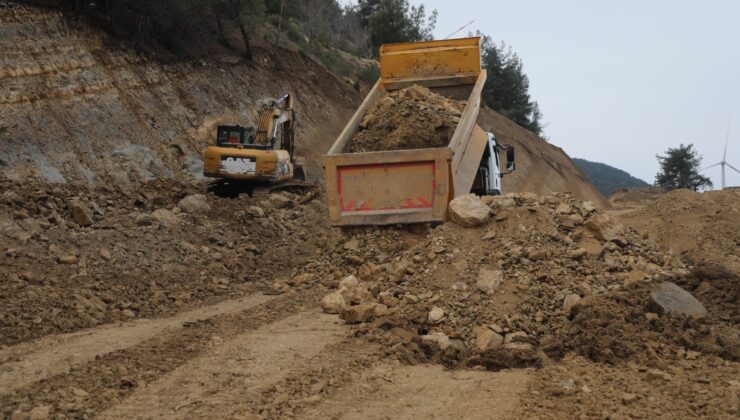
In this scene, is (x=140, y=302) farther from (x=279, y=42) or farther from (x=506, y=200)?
(x=279, y=42)

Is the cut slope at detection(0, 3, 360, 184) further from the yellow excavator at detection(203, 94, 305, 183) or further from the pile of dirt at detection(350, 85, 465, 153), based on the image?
the pile of dirt at detection(350, 85, 465, 153)

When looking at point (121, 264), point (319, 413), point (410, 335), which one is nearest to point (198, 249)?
point (121, 264)

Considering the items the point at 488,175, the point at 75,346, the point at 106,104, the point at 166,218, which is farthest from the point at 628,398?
the point at 106,104

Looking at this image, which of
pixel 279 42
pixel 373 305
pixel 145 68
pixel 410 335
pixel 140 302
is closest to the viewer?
pixel 410 335

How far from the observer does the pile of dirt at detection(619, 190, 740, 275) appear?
11.5 metres

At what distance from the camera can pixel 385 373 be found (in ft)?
19.4

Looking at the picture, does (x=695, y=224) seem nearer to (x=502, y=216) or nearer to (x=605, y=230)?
(x=605, y=230)

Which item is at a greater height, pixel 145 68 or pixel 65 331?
pixel 145 68

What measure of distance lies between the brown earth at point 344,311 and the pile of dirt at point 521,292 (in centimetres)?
2

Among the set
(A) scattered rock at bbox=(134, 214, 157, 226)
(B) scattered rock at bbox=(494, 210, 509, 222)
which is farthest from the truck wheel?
(B) scattered rock at bbox=(494, 210, 509, 222)

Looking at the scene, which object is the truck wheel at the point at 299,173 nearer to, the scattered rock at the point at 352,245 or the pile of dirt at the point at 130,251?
the pile of dirt at the point at 130,251

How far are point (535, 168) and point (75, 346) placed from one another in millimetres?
25224

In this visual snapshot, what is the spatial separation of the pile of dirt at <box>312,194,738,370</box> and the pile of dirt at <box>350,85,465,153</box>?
1.71 meters

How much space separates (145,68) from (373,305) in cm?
1343
